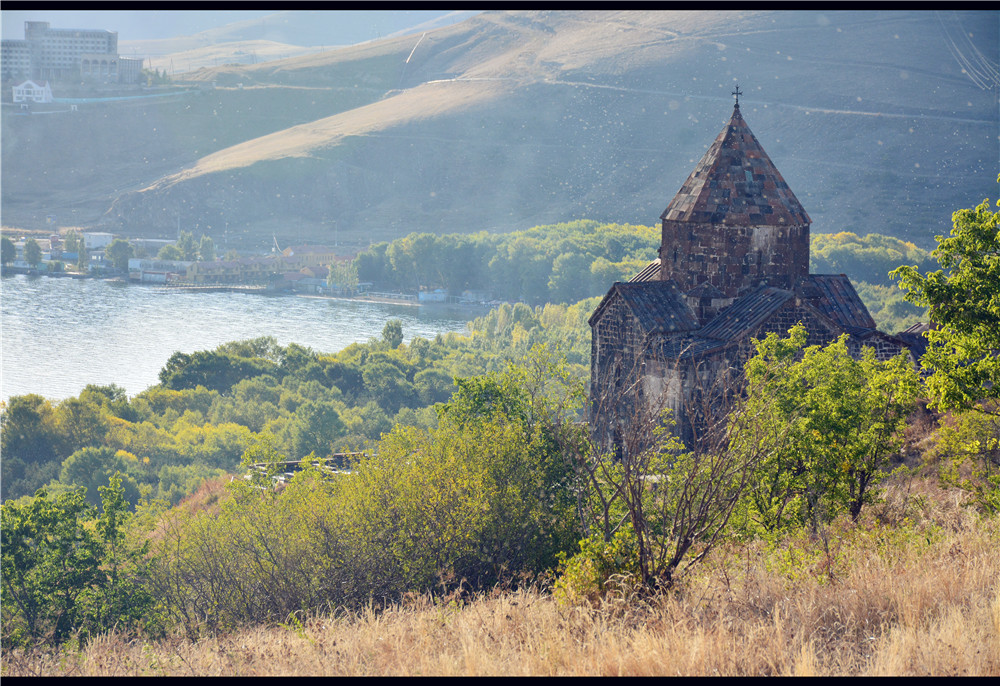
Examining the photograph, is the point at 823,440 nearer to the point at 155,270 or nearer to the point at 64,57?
the point at 155,270

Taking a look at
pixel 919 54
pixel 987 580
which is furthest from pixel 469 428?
pixel 919 54

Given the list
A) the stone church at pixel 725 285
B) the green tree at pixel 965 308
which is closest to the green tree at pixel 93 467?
the stone church at pixel 725 285

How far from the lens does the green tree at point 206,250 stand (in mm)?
117706

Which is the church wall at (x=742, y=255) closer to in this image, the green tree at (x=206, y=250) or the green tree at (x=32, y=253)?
the green tree at (x=206, y=250)

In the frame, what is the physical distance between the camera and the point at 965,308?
963 centimetres

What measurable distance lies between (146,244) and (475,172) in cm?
4349

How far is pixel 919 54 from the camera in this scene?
13962 cm

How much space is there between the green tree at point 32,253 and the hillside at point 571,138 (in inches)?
951

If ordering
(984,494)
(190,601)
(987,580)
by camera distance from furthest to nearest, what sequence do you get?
1. (190,601)
2. (984,494)
3. (987,580)

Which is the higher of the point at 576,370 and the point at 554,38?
the point at 554,38

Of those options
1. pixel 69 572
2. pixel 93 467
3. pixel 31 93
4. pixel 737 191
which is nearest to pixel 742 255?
pixel 737 191

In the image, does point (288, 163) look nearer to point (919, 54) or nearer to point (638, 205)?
point (638, 205)

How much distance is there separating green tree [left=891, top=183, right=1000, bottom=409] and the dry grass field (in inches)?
53.8

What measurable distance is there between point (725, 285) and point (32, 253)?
111 m
